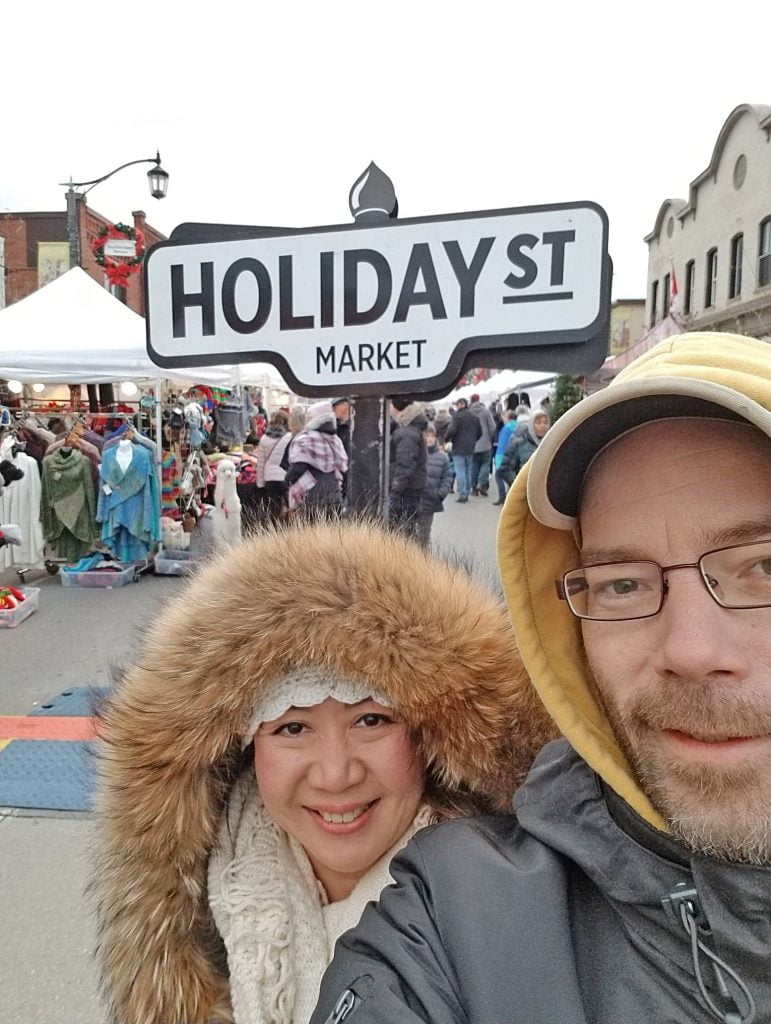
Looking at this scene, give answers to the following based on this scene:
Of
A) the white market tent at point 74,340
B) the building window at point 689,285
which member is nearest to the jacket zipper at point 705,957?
the white market tent at point 74,340

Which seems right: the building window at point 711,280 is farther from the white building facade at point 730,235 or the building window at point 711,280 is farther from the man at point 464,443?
the man at point 464,443

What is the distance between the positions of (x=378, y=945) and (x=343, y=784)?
35 centimetres

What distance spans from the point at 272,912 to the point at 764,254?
22.9 metres

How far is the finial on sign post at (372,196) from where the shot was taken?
1735 mm

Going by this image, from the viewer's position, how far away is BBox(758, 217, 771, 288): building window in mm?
19328

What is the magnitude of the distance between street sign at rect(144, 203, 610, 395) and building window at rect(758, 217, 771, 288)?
2142 cm

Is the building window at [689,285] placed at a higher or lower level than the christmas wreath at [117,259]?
higher

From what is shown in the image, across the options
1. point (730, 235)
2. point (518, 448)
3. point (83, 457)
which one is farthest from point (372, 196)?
point (730, 235)

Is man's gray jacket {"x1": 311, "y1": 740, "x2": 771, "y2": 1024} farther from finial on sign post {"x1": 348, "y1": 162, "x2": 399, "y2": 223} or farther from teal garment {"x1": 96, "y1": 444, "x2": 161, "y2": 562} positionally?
teal garment {"x1": 96, "y1": 444, "x2": 161, "y2": 562}

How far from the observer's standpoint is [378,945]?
998 mm

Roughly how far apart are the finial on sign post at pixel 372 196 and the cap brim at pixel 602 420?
97 cm

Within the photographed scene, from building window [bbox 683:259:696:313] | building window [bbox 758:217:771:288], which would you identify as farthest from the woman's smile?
building window [bbox 683:259:696:313]

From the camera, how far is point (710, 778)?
902 mm

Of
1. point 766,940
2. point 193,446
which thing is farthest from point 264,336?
point 193,446
